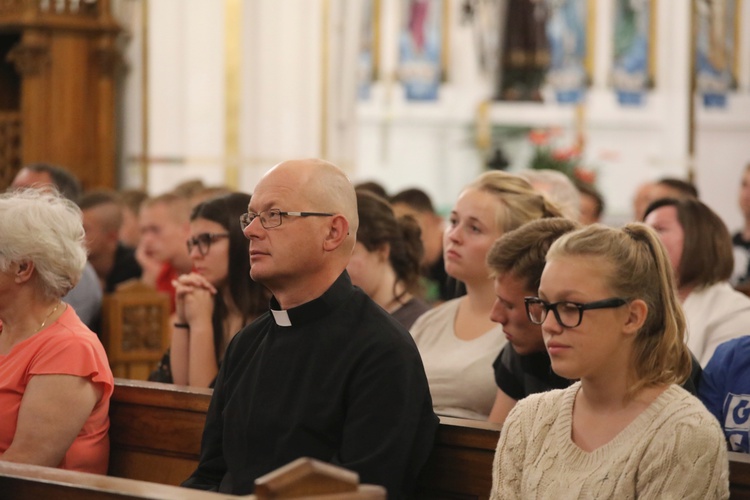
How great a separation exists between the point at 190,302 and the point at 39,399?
118cm

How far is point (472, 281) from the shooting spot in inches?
175

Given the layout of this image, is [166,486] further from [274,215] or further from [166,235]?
[166,235]

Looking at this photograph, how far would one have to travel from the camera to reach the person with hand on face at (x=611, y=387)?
2.75 meters

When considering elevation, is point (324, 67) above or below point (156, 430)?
above

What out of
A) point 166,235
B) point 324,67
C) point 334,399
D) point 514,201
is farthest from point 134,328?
point 324,67

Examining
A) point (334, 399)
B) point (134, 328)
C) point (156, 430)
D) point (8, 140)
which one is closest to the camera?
point (334, 399)

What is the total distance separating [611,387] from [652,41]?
51.5 ft

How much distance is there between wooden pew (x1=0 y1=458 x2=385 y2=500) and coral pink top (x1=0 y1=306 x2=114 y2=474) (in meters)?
0.84

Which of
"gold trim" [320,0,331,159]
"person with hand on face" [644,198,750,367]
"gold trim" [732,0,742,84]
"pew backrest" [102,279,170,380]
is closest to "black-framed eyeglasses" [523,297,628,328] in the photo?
"person with hand on face" [644,198,750,367]

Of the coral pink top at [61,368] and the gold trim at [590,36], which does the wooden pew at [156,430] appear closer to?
the coral pink top at [61,368]

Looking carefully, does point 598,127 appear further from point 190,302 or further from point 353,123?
point 190,302

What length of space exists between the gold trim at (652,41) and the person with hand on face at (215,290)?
13.9 metres

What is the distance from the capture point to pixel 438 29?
57.4ft

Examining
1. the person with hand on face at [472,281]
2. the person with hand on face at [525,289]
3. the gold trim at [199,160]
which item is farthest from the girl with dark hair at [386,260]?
the gold trim at [199,160]
